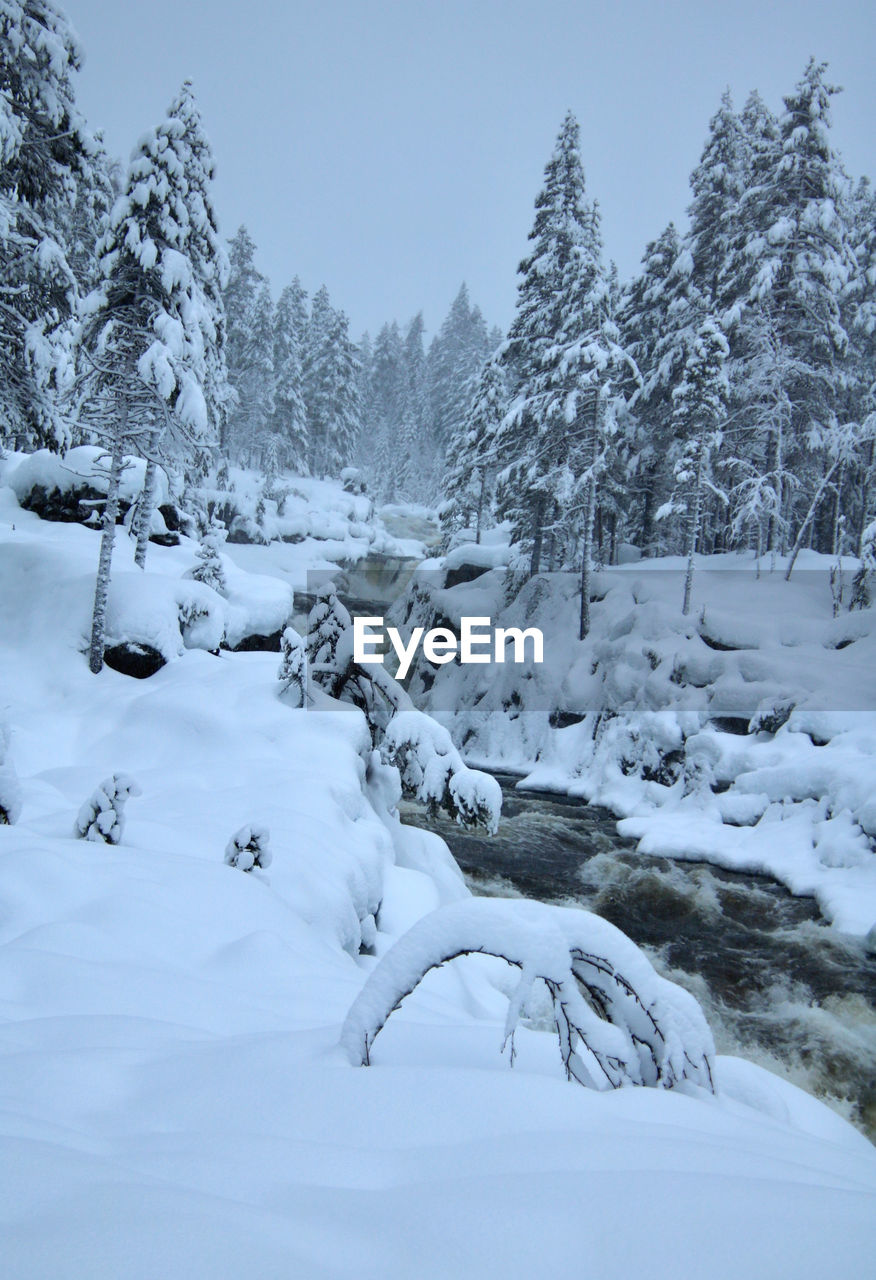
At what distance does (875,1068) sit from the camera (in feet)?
22.1

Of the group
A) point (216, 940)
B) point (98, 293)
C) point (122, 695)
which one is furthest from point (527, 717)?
point (216, 940)

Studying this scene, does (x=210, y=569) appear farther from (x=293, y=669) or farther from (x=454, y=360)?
(x=454, y=360)

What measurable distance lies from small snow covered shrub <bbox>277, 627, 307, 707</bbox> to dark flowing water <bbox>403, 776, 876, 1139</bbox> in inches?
172

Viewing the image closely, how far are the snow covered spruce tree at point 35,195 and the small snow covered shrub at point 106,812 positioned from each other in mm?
9429

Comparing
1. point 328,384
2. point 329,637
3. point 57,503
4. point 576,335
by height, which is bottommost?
point 329,637

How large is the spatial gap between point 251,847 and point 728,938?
7.58m

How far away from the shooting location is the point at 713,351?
59.3 feet

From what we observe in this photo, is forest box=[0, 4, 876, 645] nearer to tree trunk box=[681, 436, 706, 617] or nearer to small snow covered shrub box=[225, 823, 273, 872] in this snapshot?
tree trunk box=[681, 436, 706, 617]

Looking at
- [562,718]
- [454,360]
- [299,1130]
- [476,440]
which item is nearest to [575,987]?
[299,1130]

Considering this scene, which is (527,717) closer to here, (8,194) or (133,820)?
(133,820)

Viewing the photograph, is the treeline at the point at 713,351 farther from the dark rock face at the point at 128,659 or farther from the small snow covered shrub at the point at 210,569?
the dark rock face at the point at 128,659

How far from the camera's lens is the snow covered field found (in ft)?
3.93

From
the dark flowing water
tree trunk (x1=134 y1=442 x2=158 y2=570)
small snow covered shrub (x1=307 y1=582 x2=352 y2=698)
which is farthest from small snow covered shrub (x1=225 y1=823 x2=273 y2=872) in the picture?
tree trunk (x1=134 y1=442 x2=158 y2=570)

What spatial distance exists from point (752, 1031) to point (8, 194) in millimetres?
17437
